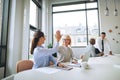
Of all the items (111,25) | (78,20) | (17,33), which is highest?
(78,20)

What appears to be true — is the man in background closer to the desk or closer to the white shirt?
the white shirt

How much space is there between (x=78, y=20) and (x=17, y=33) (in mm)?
3331

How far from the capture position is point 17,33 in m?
3.12

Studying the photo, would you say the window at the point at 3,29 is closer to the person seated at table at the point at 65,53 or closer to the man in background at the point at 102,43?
the person seated at table at the point at 65,53

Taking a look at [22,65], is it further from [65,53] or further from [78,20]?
[78,20]

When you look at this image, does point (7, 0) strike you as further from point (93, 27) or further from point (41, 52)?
point (93, 27)

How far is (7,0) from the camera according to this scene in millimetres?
2996

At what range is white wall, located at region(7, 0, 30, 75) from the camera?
2.91 meters

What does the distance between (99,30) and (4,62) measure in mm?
4086

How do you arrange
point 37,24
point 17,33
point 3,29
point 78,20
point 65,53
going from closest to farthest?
point 65,53
point 3,29
point 17,33
point 37,24
point 78,20

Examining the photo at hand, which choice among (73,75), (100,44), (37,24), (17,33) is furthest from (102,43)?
(73,75)

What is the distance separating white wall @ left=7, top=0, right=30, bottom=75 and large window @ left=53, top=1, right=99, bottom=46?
8.53ft

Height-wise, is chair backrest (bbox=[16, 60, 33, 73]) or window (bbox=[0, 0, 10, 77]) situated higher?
window (bbox=[0, 0, 10, 77])

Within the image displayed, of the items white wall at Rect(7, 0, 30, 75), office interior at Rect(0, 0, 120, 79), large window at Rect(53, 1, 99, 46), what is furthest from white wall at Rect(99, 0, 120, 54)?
white wall at Rect(7, 0, 30, 75)
